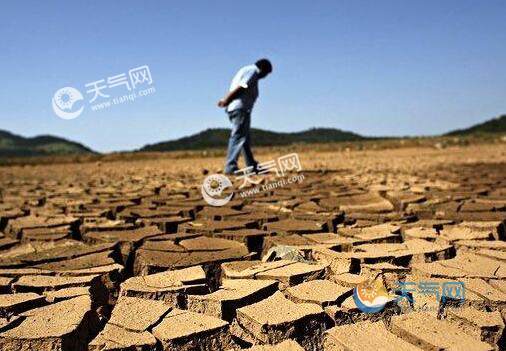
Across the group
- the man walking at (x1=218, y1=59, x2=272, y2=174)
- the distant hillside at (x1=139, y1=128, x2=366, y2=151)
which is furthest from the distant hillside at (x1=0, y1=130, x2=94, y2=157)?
the man walking at (x1=218, y1=59, x2=272, y2=174)

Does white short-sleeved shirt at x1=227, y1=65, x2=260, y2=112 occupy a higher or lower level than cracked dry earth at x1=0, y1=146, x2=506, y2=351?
higher

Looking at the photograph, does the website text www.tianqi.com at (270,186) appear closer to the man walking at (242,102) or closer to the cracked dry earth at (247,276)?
the man walking at (242,102)

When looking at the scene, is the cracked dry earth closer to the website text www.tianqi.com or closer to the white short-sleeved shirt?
the website text www.tianqi.com

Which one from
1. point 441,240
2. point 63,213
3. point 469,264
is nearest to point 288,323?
point 469,264

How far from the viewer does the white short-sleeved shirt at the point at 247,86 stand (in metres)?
5.83

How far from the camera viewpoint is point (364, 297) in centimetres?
154

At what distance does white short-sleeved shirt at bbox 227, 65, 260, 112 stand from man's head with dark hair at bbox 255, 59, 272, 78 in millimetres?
70

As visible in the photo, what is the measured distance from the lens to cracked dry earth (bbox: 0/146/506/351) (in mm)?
1308

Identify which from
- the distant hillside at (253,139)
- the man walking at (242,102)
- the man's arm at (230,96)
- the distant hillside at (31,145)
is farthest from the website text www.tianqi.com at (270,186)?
the distant hillside at (31,145)

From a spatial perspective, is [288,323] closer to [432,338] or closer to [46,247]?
[432,338]

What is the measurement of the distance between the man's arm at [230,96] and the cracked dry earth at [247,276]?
257 cm

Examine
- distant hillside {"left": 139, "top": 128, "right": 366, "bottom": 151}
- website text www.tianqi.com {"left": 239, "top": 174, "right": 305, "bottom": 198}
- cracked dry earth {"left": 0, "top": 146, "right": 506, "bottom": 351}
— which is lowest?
cracked dry earth {"left": 0, "top": 146, "right": 506, "bottom": 351}

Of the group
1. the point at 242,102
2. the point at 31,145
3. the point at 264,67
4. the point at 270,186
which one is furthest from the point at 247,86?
the point at 31,145

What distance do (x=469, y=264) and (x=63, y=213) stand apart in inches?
111
